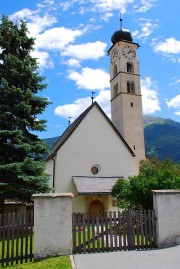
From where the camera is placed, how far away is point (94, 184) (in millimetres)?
26234

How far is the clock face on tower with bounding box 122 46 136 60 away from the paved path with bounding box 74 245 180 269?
35.6 m

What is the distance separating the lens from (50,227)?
32.6 ft

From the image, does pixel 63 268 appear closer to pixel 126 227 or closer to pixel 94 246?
pixel 94 246

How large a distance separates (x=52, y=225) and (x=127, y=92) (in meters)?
32.0

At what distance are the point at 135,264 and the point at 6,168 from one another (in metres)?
9.26

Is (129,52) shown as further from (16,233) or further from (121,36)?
(16,233)

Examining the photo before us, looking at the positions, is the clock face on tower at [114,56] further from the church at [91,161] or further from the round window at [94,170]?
the round window at [94,170]

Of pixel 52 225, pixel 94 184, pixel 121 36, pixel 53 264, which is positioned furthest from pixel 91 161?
pixel 121 36

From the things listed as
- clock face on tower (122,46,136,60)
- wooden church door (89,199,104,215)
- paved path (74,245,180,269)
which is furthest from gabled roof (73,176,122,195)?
clock face on tower (122,46,136,60)

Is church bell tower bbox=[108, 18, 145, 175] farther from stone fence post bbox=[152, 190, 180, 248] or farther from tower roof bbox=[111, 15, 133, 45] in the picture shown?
stone fence post bbox=[152, 190, 180, 248]

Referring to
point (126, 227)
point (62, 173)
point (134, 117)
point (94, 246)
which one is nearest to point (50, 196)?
point (94, 246)

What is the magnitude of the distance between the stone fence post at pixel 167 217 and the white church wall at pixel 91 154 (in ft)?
52.0

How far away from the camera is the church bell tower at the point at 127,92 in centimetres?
3819

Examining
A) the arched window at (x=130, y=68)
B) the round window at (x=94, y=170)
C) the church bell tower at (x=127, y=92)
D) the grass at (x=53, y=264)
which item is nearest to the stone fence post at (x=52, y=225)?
the grass at (x=53, y=264)
